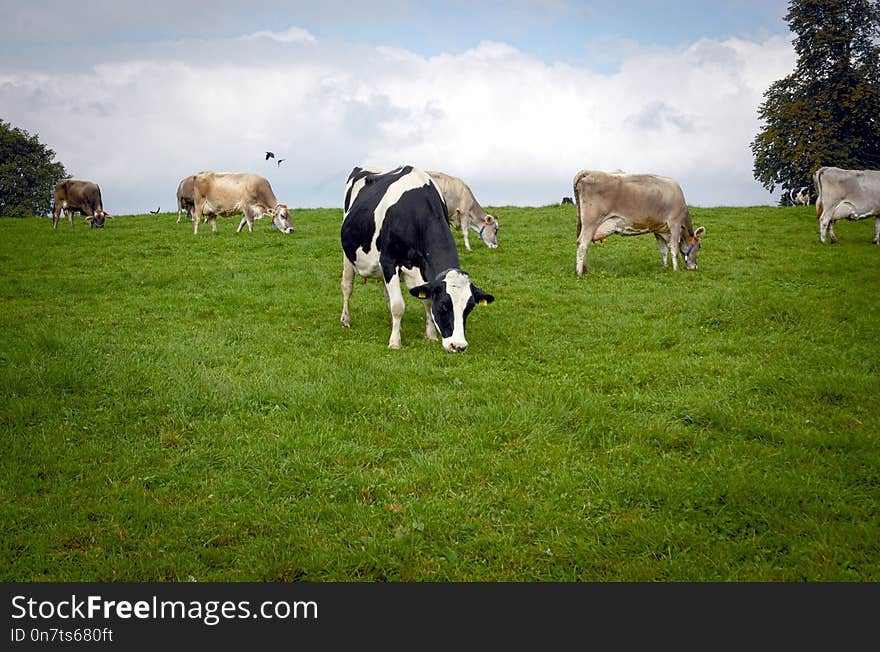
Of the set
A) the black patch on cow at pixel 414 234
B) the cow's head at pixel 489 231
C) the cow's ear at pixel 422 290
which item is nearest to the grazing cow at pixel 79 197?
the cow's head at pixel 489 231

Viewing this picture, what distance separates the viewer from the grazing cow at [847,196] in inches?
835

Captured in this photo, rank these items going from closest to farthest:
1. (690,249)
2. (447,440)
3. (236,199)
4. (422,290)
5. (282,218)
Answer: (447,440)
(422,290)
(690,249)
(282,218)
(236,199)

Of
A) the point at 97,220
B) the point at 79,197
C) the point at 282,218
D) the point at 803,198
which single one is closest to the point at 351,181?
the point at 282,218

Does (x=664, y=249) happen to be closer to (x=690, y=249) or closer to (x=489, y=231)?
(x=690, y=249)

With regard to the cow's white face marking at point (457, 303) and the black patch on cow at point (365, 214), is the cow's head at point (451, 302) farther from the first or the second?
the black patch on cow at point (365, 214)

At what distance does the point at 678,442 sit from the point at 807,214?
2386 cm

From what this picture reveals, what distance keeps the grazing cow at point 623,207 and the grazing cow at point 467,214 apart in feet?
17.0

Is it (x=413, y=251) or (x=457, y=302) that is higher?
(x=413, y=251)

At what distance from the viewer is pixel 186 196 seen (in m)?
32.6

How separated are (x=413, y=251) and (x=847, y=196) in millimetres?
16599

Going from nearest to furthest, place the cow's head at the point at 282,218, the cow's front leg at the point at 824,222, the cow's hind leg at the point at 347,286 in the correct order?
the cow's hind leg at the point at 347,286, the cow's front leg at the point at 824,222, the cow's head at the point at 282,218

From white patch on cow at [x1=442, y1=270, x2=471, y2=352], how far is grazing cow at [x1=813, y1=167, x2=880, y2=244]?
1583 cm

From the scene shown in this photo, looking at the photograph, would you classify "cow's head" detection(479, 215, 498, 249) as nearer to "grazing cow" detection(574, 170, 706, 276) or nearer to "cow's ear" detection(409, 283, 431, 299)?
"grazing cow" detection(574, 170, 706, 276)

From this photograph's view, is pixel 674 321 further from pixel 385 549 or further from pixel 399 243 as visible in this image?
pixel 385 549
